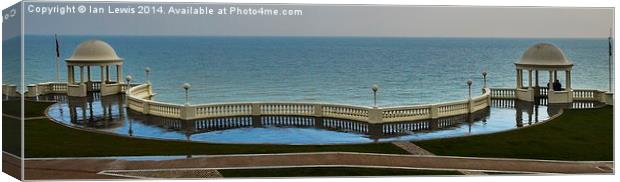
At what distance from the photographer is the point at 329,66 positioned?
2514 cm

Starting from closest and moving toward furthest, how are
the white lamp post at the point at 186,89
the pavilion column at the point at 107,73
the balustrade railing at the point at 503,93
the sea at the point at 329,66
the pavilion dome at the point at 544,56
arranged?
1. the sea at the point at 329,66
2. the white lamp post at the point at 186,89
3. the pavilion column at the point at 107,73
4. the pavilion dome at the point at 544,56
5. the balustrade railing at the point at 503,93

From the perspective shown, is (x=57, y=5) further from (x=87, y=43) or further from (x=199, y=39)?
(x=199, y=39)

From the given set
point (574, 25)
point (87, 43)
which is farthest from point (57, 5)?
point (574, 25)

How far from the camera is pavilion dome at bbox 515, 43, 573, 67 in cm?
2608

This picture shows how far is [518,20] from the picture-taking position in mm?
25406

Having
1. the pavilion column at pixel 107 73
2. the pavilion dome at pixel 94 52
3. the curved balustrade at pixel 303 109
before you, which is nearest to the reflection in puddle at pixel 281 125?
the curved balustrade at pixel 303 109

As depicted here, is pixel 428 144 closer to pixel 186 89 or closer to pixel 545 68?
pixel 545 68

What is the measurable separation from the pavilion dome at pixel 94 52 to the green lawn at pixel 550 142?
7.89 metres

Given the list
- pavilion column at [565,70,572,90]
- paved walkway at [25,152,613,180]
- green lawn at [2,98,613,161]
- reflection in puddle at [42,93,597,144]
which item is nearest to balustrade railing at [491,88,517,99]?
reflection in puddle at [42,93,597,144]

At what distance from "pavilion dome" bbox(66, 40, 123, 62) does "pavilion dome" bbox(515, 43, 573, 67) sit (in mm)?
10375

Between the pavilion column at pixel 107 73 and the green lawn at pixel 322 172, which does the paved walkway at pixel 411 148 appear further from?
the pavilion column at pixel 107 73

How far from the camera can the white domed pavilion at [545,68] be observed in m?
26.2

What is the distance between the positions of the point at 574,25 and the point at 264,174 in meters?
8.90

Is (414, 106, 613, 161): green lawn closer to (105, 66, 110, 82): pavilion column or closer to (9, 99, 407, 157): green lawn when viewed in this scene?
(9, 99, 407, 157): green lawn
